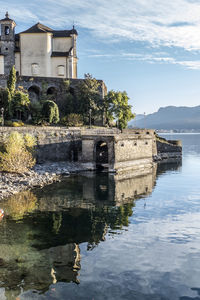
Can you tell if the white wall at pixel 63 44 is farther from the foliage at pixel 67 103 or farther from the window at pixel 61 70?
the foliage at pixel 67 103

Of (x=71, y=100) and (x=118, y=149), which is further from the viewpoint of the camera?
(x=71, y=100)

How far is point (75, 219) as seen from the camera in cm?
2269

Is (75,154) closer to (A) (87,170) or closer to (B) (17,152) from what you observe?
(A) (87,170)

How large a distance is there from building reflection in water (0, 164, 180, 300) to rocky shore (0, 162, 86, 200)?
54.1 inches

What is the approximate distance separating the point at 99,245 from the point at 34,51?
49.4m

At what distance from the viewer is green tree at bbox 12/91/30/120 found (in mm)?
47438

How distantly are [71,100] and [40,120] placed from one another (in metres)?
9.93

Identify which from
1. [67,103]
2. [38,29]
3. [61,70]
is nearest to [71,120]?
[67,103]

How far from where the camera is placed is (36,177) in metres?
35.3

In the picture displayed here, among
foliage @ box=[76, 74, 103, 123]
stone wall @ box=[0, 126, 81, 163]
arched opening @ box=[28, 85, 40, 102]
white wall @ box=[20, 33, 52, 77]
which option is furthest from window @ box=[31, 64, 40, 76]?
stone wall @ box=[0, 126, 81, 163]

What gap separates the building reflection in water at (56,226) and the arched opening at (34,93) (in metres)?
22.1

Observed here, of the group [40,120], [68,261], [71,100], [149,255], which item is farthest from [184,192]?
[71,100]

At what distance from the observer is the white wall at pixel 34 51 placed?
59250mm

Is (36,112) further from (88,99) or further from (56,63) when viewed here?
(56,63)
